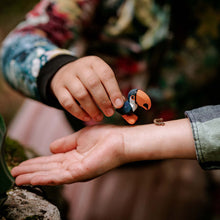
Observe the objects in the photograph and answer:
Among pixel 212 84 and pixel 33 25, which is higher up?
pixel 33 25

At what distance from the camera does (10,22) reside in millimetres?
1904

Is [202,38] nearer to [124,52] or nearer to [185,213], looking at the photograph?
[124,52]

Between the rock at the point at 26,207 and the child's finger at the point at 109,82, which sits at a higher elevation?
the child's finger at the point at 109,82

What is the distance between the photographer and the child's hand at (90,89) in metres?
0.50

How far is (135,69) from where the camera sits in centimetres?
112

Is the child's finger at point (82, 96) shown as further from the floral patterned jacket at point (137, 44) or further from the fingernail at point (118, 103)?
the floral patterned jacket at point (137, 44)

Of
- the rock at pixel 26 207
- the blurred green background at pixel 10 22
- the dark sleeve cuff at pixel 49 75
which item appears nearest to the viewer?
the rock at pixel 26 207

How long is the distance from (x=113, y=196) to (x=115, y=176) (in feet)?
0.34

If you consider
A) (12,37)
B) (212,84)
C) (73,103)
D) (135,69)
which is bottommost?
(212,84)

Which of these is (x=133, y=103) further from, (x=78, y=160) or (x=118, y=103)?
(x=78, y=160)

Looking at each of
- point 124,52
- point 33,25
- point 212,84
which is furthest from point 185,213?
point 33,25

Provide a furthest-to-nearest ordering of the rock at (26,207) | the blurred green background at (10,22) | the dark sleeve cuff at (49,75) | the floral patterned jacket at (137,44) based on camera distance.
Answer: the blurred green background at (10,22), the floral patterned jacket at (137,44), the dark sleeve cuff at (49,75), the rock at (26,207)

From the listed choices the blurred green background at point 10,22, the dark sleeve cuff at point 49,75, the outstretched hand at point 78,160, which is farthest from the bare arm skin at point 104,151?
the blurred green background at point 10,22

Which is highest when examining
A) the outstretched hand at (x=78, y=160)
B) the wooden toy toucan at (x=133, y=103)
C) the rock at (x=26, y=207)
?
the wooden toy toucan at (x=133, y=103)
